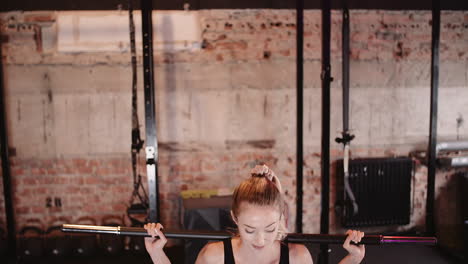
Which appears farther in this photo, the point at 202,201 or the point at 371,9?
the point at 371,9

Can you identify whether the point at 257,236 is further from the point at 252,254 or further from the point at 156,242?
the point at 156,242

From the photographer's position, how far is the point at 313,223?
13.2 feet

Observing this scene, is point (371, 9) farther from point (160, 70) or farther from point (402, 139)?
point (160, 70)

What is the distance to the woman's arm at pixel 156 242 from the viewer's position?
1774 mm

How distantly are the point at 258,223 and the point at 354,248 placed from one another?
18.9 inches

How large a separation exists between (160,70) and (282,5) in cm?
129

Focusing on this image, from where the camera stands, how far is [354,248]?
1841 mm

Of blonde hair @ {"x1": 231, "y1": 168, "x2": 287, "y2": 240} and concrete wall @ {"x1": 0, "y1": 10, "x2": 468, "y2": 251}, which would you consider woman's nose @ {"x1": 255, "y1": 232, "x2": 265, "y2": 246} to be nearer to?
blonde hair @ {"x1": 231, "y1": 168, "x2": 287, "y2": 240}

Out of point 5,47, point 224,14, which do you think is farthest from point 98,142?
point 224,14

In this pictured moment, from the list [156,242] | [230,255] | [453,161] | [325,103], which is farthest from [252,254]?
[453,161]

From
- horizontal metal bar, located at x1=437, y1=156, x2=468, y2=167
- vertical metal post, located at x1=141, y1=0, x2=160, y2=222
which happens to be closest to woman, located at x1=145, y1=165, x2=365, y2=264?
vertical metal post, located at x1=141, y1=0, x2=160, y2=222

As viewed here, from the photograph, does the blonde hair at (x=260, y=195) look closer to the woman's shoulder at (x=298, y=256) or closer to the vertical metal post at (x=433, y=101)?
the woman's shoulder at (x=298, y=256)

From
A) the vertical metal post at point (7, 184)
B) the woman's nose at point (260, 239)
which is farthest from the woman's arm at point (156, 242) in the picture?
the vertical metal post at point (7, 184)

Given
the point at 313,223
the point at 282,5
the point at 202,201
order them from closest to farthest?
the point at 202,201
the point at 282,5
the point at 313,223
